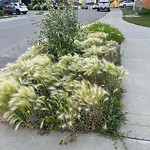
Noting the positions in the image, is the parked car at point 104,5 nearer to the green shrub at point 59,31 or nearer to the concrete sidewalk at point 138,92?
the concrete sidewalk at point 138,92

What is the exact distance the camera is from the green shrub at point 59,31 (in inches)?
198

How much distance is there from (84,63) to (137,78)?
4.91ft

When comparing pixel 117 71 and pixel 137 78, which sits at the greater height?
pixel 117 71

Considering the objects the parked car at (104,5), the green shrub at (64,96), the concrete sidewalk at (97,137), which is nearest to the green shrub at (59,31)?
the green shrub at (64,96)

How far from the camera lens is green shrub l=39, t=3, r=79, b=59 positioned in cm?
503

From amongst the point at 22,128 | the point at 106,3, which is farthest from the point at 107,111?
the point at 106,3

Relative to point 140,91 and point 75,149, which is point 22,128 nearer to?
point 75,149

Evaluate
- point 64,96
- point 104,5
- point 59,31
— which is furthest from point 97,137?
point 104,5

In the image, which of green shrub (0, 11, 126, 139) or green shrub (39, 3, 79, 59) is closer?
green shrub (0, 11, 126, 139)

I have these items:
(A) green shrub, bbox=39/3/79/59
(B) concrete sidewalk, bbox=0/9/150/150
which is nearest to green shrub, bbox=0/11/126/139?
(B) concrete sidewalk, bbox=0/9/150/150

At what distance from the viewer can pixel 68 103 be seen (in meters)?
3.12

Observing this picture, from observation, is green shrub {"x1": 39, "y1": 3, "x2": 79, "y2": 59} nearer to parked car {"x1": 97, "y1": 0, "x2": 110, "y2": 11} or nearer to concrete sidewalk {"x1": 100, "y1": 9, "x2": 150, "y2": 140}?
concrete sidewalk {"x1": 100, "y1": 9, "x2": 150, "y2": 140}

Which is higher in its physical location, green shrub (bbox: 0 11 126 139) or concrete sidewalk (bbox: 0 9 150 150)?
green shrub (bbox: 0 11 126 139)

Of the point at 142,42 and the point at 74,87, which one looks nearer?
the point at 74,87
